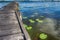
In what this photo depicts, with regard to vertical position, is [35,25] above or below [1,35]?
below

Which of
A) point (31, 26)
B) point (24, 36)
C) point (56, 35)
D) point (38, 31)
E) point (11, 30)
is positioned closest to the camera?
point (24, 36)

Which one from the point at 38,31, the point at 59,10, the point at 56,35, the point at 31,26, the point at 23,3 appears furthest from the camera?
A: the point at 23,3

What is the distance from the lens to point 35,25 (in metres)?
5.80

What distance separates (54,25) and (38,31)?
3.64 feet

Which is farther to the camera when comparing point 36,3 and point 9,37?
point 36,3

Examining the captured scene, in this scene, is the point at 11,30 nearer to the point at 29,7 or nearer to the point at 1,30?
the point at 1,30

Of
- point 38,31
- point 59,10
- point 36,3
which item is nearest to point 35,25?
point 38,31

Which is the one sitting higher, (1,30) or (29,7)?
(1,30)

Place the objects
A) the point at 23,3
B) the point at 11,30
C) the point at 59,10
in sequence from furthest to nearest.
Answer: the point at 23,3 → the point at 59,10 → the point at 11,30

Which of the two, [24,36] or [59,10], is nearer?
[24,36]

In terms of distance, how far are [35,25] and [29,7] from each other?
11.2ft

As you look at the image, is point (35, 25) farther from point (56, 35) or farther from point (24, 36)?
point (24, 36)

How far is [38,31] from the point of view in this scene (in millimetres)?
5148

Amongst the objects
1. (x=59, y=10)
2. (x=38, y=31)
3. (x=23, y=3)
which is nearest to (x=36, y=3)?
(x=23, y=3)
